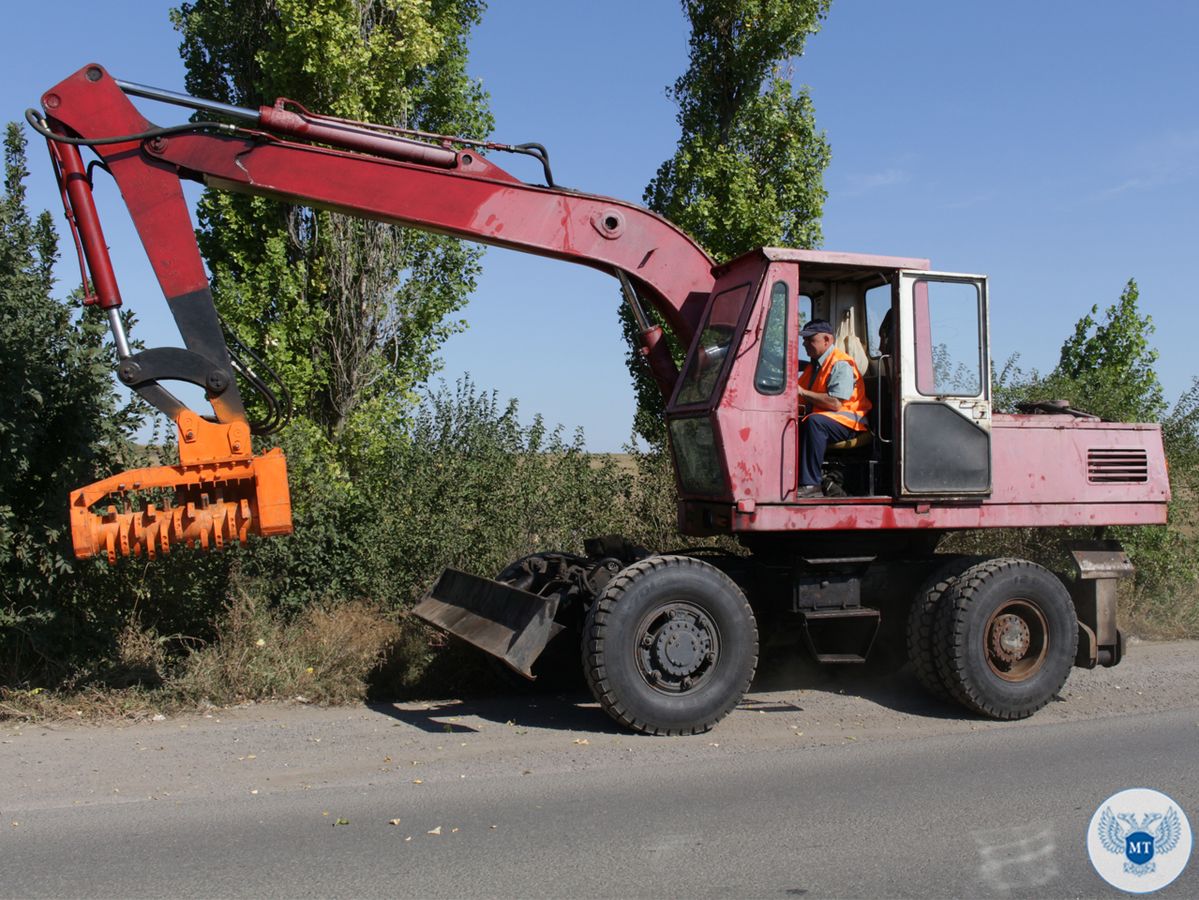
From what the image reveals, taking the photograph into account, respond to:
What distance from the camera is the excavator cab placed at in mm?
7113

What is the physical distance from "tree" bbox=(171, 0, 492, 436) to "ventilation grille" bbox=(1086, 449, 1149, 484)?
834 cm

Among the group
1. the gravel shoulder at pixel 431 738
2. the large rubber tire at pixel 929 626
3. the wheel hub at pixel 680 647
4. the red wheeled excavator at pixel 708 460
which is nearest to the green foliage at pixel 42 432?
the red wheeled excavator at pixel 708 460

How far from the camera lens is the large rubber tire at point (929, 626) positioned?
755cm

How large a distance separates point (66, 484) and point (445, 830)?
445 centimetres

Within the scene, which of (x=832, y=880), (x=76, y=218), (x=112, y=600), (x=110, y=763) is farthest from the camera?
(x=112, y=600)

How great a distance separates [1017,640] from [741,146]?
9.32 meters

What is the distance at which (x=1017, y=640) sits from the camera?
7.60m

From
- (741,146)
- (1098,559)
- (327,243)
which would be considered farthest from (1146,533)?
(327,243)

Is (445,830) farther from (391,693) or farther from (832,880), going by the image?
(391,693)

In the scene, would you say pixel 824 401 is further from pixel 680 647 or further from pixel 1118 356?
pixel 1118 356

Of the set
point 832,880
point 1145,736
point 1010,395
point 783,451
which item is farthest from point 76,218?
point 1010,395

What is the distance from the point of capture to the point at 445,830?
5.05 meters

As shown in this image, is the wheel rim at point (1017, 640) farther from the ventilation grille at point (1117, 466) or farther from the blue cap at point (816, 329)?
the blue cap at point (816, 329)

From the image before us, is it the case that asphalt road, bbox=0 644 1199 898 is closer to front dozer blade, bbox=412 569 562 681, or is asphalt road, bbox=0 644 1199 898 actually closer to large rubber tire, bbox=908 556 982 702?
large rubber tire, bbox=908 556 982 702
